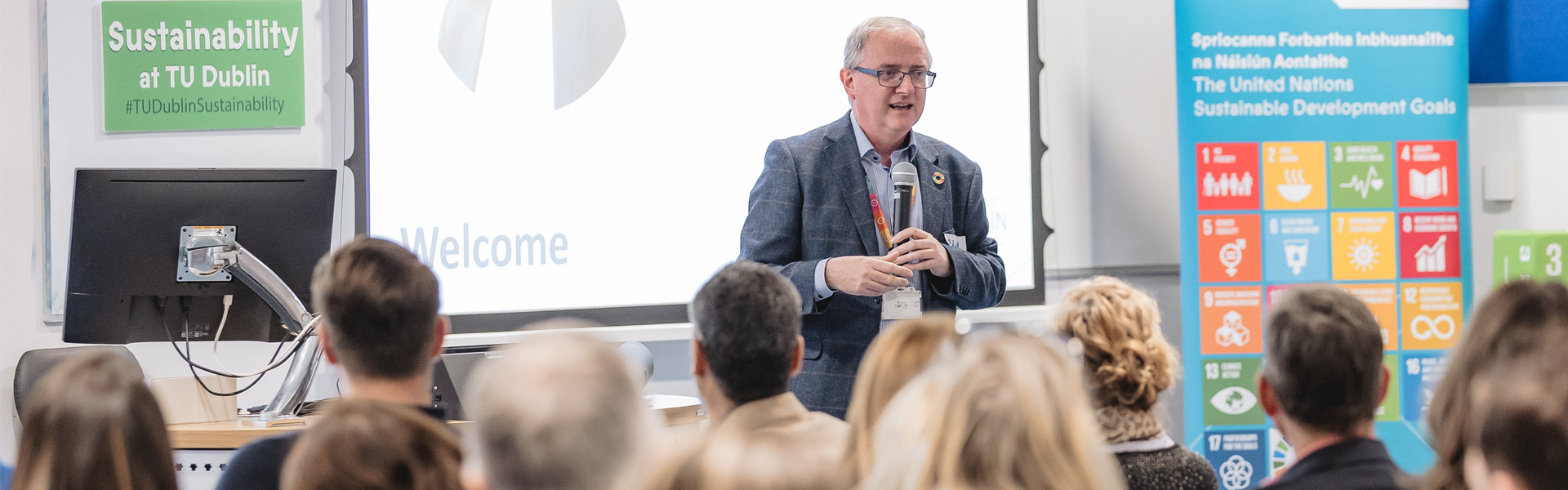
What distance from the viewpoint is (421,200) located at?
366cm

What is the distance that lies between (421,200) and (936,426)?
3.22 m

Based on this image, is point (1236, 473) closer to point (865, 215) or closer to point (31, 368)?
point (865, 215)

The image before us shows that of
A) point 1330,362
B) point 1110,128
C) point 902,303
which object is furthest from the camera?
point 1110,128

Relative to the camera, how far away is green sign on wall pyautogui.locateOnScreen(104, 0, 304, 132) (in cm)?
370

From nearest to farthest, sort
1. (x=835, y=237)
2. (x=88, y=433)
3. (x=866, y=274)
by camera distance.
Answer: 1. (x=88, y=433)
2. (x=866, y=274)
3. (x=835, y=237)

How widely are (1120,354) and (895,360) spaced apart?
2.34 feet

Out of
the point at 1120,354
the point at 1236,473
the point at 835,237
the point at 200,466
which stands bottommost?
the point at 1236,473

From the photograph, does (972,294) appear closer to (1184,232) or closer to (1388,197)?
(1184,232)

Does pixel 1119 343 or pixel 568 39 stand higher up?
pixel 568 39

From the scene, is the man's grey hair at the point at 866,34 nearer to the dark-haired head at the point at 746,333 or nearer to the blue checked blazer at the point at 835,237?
the blue checked blazer at the point at 835,237

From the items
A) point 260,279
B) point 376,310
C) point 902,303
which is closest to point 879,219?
point 902,303

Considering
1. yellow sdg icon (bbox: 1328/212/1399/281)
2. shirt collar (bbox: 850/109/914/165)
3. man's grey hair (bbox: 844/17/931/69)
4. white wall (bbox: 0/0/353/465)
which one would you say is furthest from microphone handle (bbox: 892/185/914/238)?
white wall (bbox: 0/0/353/465)

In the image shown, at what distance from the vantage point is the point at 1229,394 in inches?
144

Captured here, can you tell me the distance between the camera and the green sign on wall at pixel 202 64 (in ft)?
12.1
